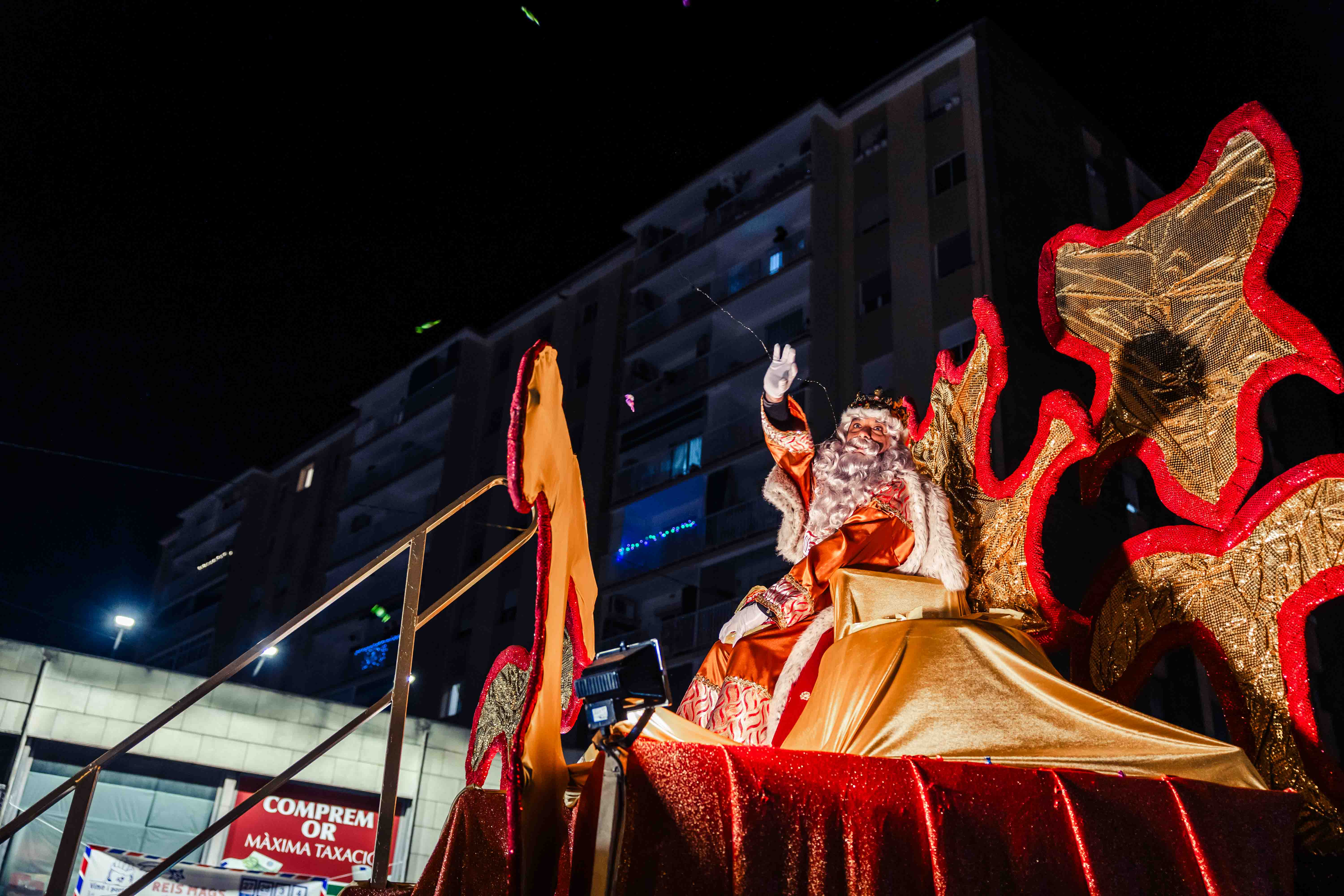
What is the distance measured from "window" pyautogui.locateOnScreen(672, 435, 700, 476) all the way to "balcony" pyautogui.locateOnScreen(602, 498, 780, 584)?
4.38 feet

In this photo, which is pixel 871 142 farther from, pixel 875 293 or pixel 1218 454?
pixel 1218 454

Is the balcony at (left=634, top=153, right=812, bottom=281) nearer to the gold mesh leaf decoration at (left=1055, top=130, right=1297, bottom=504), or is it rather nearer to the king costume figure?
the king costume figure

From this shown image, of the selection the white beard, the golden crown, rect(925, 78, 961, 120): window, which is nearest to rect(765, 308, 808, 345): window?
rect(925, 78, 961, 120): window

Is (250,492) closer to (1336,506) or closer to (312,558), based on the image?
(312,558)

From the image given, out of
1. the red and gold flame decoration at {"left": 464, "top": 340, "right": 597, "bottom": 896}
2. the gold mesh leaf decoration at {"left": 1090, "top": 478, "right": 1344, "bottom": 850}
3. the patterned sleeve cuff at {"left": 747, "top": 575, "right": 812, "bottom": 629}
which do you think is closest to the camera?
the red and gold flame decoration at {"left": 464, "top": 340, "right": 597, "bottom": 896}

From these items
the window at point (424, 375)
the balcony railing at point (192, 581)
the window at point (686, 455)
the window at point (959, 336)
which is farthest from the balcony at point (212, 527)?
the window at point (959, 336)

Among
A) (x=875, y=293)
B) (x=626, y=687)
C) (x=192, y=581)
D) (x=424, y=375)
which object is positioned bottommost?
(x=626, y=687)

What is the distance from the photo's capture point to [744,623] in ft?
13.3

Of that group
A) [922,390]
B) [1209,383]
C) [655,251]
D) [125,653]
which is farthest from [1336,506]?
[125,653]

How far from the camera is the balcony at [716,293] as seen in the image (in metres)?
19.0

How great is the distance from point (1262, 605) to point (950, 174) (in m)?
13.9

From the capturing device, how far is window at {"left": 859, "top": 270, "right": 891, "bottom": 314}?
17062mm

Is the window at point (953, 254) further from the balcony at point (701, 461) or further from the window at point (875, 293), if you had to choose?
the balcony at point (701, 461)

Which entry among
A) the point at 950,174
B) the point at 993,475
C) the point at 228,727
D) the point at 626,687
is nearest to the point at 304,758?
the point at 626,687
